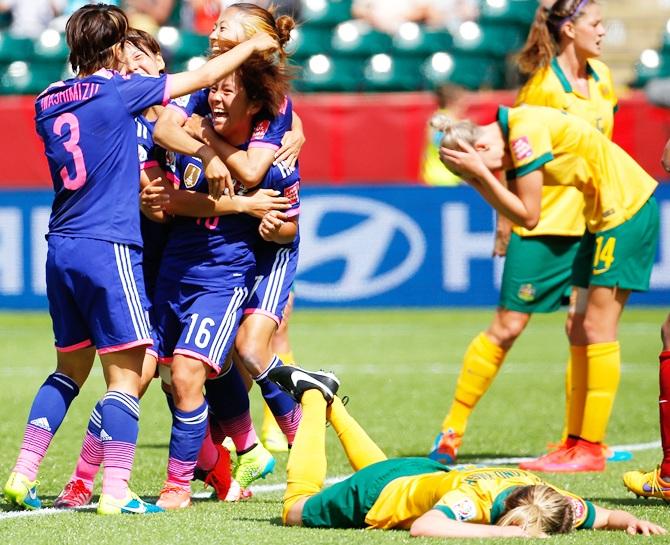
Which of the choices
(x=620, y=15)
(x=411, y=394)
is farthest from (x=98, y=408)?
(x=620, y=15)

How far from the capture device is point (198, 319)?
197 inches

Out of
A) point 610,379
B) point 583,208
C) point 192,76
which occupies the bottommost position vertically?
point 610,379

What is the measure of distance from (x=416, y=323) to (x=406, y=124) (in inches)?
85.7

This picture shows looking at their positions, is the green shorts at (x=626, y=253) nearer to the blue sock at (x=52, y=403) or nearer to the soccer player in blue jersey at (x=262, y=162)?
the soccer player in blue jersey at (x=262, y=162)

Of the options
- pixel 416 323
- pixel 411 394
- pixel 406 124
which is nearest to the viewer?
pixel 411 394

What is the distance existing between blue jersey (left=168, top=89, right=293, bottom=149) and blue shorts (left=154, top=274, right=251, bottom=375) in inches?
21.5

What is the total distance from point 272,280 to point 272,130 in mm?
602

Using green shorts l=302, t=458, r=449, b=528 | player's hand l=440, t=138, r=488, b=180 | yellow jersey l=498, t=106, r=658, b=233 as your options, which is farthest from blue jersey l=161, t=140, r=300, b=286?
yellow jersey l=498, t=106, r=658, b=233

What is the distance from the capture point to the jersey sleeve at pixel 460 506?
4.05m

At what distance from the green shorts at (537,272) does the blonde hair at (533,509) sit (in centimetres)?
274

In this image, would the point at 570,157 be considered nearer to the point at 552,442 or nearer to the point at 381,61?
the point at 552,442

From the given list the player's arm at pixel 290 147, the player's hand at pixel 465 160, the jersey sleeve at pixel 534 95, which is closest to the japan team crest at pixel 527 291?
the jersey sleeve at pixel 534 95

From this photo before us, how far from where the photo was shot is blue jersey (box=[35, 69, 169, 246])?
4715 mm

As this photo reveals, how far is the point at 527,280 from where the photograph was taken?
22.1 feet
